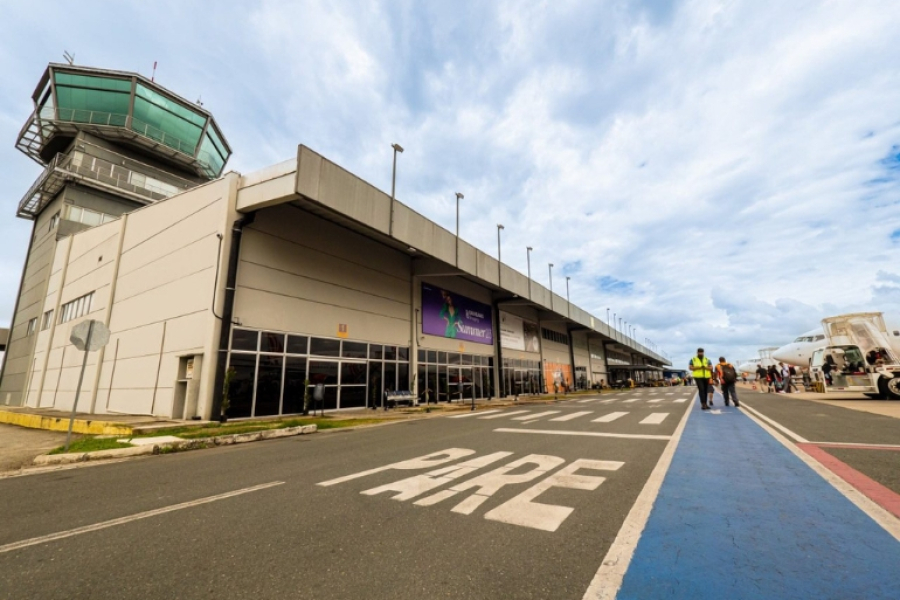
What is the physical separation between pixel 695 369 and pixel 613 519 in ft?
38.6

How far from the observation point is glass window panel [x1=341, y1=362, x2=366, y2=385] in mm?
18750

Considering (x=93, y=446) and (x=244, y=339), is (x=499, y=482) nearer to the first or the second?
(x=93, y=446)

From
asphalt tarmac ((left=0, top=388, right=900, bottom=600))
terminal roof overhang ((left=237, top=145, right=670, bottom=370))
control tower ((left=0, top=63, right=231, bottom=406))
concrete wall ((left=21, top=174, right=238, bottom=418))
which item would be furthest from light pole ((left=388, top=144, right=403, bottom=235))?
control tower ((left=0, top=63, right=231, bottom=406))

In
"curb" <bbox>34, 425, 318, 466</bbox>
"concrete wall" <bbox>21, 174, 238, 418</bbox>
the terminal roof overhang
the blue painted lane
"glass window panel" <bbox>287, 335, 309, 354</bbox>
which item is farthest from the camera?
"glass window panel" <bbox>287, 335, 309, 354</bbox>

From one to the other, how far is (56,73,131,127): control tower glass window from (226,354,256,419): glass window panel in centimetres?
3058

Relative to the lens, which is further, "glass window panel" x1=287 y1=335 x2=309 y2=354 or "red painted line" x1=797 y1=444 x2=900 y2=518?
"glass window panel" x1=287 y1=335 x2=309 y2=354

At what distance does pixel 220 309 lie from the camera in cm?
1438

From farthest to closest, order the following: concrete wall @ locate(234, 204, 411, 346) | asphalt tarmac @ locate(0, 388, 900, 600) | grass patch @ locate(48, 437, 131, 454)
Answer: concrete wall @ locate(234, 204, 411, 346), grass patch @ locate(48, 437, 131, 454), asphalt tarmac @ locate(0, 388, 900, 600)

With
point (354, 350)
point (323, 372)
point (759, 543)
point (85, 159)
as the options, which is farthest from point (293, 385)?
point (85, 159)

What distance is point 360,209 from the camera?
16.8 meters

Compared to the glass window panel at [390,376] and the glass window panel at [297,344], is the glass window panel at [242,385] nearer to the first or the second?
the glass window panel at [297,344]

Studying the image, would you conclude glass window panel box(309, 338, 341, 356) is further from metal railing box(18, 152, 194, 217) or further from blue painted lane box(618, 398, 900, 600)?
metal railing box(18, 152, 194, 217)

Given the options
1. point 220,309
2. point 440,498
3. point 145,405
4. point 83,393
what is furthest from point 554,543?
point 83,393

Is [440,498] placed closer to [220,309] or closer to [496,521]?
[496,521]
